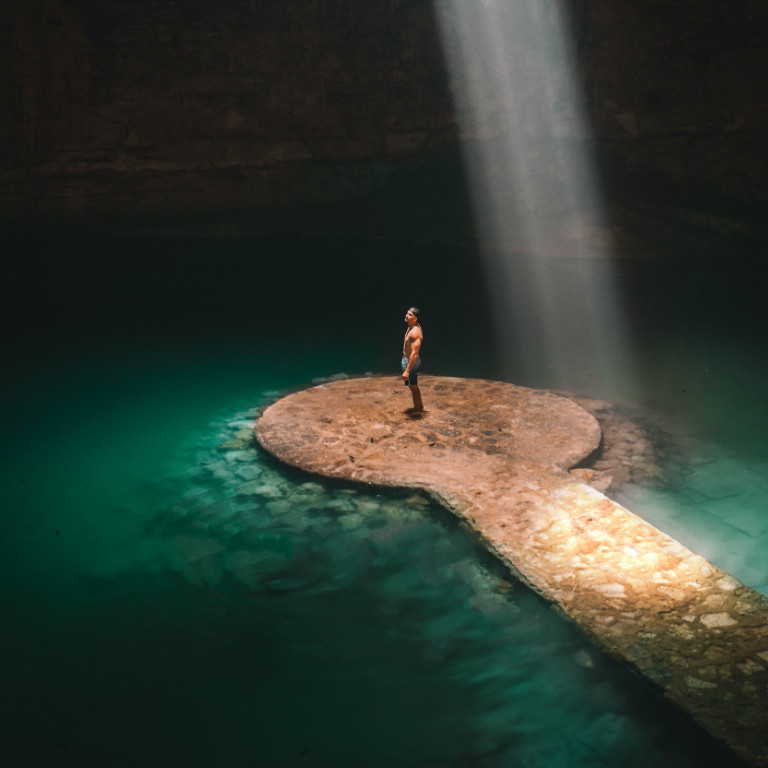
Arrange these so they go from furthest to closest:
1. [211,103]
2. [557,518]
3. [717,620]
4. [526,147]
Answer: [526,147]
[211,103]
[557,518]
[717,620]

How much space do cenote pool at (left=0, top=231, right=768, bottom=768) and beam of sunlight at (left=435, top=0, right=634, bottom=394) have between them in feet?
21.9

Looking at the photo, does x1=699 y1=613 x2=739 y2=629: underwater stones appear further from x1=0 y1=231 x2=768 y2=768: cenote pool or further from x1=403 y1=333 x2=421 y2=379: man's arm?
x1=403 y1=333 x2=421 y2=379: man's arm

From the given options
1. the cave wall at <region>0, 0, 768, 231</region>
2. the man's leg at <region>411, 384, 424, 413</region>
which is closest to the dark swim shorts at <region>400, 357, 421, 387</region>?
the man's leg at <region>411, 384, 424, 413</region>

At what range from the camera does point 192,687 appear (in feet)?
15.3

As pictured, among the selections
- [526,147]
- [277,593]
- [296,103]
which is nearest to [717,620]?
[277,593]

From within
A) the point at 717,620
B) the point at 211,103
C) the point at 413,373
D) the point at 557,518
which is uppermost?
the point at 211,103

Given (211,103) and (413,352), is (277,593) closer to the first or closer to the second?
(413,352)

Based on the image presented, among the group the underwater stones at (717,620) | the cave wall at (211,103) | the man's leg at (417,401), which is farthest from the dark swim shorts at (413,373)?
the cave wall at (211,103)

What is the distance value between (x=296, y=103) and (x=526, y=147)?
6.91 metres

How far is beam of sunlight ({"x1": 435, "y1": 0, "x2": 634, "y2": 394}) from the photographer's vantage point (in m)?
17.5

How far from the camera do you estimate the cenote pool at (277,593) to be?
14.0ft

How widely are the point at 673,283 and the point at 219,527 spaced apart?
40.8ft

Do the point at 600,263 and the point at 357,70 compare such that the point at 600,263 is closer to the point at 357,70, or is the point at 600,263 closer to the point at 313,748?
the point at 357,70

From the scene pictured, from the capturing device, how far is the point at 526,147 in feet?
65.2
